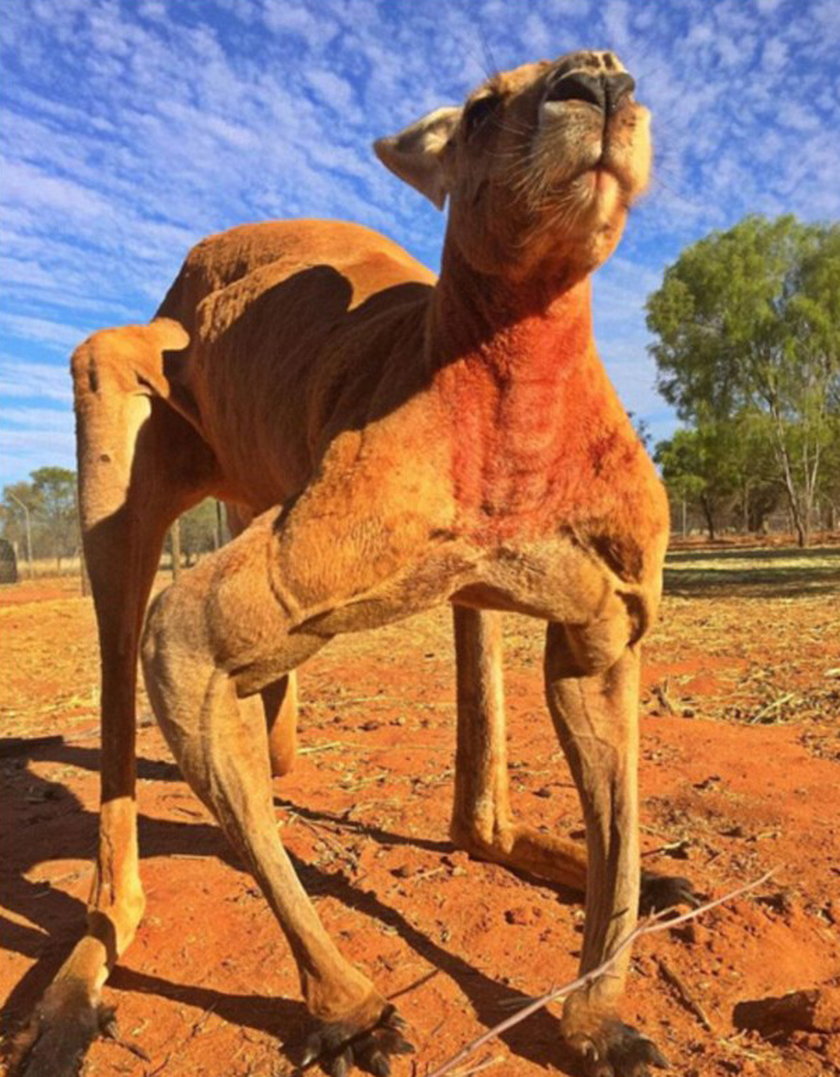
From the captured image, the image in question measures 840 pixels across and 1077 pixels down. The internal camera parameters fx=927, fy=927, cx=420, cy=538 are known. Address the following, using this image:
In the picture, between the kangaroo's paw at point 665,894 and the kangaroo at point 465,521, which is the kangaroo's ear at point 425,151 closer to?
the kangaroo at point 465,521

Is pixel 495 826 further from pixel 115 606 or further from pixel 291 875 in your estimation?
pixel 115 606

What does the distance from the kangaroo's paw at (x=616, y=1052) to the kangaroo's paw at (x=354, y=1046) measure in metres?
0.45

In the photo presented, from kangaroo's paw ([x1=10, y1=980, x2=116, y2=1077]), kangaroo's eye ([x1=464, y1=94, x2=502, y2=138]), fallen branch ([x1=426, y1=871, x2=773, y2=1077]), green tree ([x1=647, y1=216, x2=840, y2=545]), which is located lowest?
kangaroo's paw ([x1=10, y1=980, x2=116, y2=1077])

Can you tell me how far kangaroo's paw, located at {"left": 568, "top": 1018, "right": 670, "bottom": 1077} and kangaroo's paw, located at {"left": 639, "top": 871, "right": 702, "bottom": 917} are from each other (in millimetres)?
766

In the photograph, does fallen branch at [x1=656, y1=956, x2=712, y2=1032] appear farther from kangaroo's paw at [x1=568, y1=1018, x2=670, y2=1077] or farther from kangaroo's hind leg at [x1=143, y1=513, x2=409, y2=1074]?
kangaroo's hind leg at [x1=143, y1=513, x2=409, y2=1074]

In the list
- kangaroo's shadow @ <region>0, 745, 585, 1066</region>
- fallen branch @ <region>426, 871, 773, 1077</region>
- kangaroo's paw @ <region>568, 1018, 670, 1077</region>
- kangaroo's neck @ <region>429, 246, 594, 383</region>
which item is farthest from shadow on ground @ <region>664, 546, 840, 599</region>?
kangaroo's neck @ <region>429, 246, 594, 383</region>

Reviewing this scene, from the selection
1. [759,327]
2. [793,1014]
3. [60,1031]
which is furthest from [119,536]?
[759,327]

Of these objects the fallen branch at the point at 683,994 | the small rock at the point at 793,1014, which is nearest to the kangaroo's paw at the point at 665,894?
the fallen branch at the point at 683,994

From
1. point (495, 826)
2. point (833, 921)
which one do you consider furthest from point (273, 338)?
point (833, 921)

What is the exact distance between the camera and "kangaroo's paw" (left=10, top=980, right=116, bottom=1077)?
2.49m

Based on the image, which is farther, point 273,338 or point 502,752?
point 502,752

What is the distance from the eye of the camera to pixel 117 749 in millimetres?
3240

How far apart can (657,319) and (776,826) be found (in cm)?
2909

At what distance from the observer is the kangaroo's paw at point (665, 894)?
3197 millimetres
